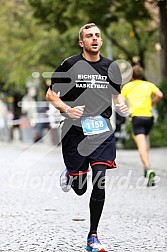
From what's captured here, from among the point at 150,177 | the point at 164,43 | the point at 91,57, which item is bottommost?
the point at 150,177

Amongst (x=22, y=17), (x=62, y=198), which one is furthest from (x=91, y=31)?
(x=22, y=17)

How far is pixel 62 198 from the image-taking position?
986cm

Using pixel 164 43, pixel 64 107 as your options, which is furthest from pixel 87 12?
pixel 64 107

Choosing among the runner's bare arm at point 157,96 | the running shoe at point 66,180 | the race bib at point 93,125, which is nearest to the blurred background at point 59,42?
the runner's bare arm at point 157,96

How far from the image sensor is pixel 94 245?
19.8 ft

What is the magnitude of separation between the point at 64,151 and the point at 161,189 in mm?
4627

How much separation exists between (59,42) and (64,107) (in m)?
22.8

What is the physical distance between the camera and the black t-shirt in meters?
6.32

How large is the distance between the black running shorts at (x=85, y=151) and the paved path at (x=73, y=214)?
0.68m

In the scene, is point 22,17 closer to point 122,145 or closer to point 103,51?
point 103,51

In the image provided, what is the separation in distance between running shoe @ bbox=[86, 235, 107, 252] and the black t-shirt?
1.02 m

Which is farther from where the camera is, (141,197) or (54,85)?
(141,197)

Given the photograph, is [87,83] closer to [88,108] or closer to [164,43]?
[88,108]

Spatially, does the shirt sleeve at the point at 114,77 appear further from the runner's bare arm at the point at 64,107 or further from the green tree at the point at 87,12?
the green tree at the point at 87,12
